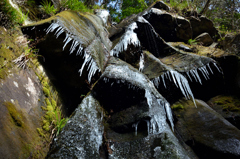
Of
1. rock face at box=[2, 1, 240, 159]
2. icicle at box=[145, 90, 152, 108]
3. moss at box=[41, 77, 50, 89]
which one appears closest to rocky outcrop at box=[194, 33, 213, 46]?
rock face at box=[2, 1, 240, 159]

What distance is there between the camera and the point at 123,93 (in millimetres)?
3299

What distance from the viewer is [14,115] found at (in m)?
2.00

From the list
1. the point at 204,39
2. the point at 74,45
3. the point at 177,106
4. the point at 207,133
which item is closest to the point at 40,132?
the point at 74,45

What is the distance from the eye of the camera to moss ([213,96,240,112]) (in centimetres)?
439

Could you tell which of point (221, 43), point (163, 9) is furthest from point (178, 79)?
point (163, 9)

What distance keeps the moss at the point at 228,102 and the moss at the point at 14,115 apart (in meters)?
5.70

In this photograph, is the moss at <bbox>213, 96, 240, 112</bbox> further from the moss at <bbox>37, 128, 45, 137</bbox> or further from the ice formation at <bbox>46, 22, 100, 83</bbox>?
the moss at <bbox>37, 128, 45, 137</bbox>

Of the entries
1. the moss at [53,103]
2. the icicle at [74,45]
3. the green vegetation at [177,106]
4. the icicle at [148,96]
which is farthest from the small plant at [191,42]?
the moss at [53,103]

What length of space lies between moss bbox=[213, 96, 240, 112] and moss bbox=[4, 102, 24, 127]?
5699 mm

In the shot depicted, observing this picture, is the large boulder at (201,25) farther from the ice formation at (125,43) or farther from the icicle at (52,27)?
the icicle at (52,27)

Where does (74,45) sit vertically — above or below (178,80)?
above

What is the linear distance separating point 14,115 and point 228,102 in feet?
20.4

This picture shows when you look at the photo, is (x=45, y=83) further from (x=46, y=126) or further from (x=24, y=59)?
(x=46, y=126)

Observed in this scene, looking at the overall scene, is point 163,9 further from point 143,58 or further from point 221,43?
point 143,58
